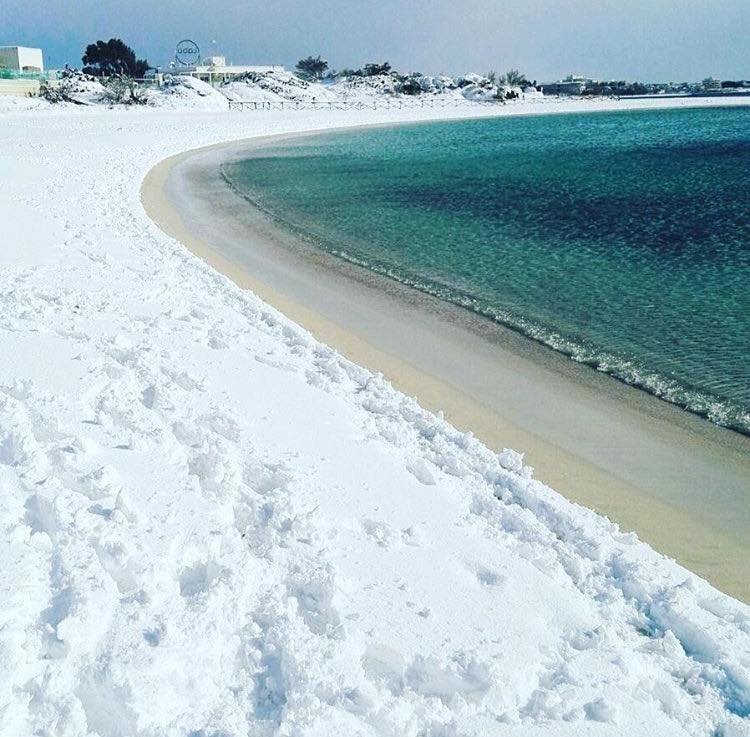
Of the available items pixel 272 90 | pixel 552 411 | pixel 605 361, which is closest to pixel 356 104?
pixel 272 90

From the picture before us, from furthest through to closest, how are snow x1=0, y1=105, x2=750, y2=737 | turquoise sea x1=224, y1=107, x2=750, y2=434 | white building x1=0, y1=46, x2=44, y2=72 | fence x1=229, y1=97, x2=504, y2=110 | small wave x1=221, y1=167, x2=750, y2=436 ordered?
1. white building x1=0, y1=46, x2=44, y2=72
2. fence x1=229, y1=97, x2=504, y2=110
3. turquoise sea x1=224, y1=107, x2=750, y2=434
4. small wave x1=221, y1=167, x2=750, y2=436
5. snow x1=0, y1=105, x2=750, y2=737

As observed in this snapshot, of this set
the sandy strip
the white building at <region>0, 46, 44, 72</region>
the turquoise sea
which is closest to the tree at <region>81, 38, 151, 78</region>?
the white building at <region>0, 46, 44, 72</region>

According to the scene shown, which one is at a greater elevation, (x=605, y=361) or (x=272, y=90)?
(x=272, y=90)

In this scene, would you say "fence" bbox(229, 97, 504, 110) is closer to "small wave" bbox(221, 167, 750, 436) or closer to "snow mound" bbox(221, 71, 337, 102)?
"snow mound" bbox(221, 71, 337, 102)

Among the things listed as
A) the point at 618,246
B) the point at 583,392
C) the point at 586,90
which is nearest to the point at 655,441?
the point at 583,392

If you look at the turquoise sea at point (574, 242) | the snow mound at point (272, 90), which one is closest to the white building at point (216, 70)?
the snow mound at point (272, 90)

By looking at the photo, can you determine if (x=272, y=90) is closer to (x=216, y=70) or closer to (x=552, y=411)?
(x=216, y=70)
